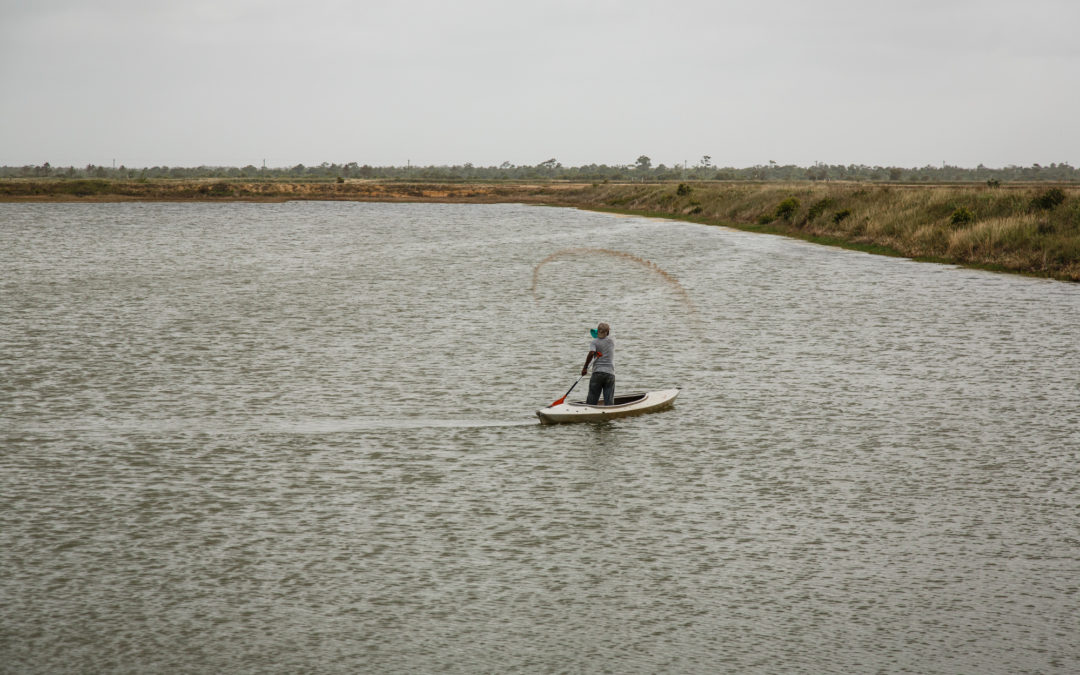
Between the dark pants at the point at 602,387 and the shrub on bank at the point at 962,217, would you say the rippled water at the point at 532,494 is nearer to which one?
the dark pants at the point at 602,387

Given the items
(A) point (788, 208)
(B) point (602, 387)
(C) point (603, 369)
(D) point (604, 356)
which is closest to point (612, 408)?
(B) point (602, 387)

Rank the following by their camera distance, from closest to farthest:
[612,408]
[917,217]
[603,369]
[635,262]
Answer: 1. [612,408]
2. [603,369]
3. [635,262]
4. [917,217]

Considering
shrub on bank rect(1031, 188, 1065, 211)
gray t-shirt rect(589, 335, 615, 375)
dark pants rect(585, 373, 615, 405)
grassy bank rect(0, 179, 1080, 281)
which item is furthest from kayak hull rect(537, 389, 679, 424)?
shrub on bank rect(1031, 188, 1065, 211)

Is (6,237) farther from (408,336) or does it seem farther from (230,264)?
(408,336)

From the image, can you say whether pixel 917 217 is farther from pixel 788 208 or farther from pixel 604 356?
pixel 604 356

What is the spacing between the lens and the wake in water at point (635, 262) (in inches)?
1849

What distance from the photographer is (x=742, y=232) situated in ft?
294

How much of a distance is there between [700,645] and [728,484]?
22.2 feet

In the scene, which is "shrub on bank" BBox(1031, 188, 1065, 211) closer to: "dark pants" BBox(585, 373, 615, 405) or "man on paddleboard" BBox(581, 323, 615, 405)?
"man on paddleboard" BBox(581, 323, 615, 405)

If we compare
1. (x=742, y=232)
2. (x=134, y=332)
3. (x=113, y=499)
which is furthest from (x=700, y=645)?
(x=742, y=232)

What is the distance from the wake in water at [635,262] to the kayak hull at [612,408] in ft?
56.9

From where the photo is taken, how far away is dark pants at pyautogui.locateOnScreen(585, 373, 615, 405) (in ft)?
78.0

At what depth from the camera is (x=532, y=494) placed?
1786 centimetres

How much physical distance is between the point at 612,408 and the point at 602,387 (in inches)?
26.5
